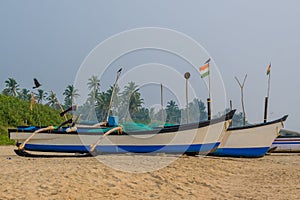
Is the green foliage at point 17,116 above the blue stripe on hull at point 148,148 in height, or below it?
above

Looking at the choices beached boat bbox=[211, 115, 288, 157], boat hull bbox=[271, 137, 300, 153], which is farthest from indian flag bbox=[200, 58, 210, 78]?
boat hull bbox=[271, 137, 300, 153]

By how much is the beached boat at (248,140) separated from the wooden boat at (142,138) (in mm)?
1703

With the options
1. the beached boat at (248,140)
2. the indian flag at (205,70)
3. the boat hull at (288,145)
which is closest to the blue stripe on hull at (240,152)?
the beached boat at (248,140)

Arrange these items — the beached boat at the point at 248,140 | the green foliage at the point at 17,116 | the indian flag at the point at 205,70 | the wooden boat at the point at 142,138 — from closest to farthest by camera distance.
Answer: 1. the wooden boat at the point at 142,138
2. the beached boat at the point at 248,140
3. the indian flag at the point at 205,70
4. the green foliage at the point at 17,116

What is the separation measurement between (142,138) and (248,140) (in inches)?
198

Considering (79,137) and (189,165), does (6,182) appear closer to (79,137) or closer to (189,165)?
(189,165)

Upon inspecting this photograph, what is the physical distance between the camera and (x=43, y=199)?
6102mm

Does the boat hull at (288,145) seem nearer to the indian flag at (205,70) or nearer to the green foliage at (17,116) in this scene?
the indian flag at (205,70)

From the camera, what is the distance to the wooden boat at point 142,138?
513 inches

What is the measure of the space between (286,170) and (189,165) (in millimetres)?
3543

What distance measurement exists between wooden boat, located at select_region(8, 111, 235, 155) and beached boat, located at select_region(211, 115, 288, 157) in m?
1.70

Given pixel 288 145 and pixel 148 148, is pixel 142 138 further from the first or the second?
pixel 288 145

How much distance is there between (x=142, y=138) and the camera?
13.1 meters

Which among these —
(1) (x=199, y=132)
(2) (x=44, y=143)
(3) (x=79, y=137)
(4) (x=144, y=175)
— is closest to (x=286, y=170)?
(1) (x=199, y=132)
